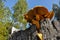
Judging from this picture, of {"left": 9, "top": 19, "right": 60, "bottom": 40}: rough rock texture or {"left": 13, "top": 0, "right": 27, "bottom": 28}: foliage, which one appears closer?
{"left": 9, "top": 19, "right": 60, "bottom": 40}: rough rock texture

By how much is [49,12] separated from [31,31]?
0.46 m

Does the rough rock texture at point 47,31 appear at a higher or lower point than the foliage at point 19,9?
lower

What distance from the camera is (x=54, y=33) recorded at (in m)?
2.95

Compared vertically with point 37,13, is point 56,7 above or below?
above

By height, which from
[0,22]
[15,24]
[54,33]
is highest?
[15,24]

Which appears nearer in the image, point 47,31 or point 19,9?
point 47,31

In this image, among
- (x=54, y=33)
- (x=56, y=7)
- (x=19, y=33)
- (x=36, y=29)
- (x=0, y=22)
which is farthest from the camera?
(x=56, y=7)

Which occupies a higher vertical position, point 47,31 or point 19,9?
point 19,9

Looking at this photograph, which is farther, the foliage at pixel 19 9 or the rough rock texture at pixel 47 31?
the foliage at pixel 19 9

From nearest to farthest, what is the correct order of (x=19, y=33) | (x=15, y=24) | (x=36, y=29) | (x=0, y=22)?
(x=36, y=29)
(x=19, y=33)
(x=0, y=22)
(x=15, y=24)

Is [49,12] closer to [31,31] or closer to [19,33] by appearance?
[31,31]

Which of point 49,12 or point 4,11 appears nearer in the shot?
point 49,12

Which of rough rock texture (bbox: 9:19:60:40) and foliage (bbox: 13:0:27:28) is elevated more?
foliage (bbox: 13:0:27:28)

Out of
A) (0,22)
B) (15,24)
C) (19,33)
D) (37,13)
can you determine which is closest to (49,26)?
(37,13)
